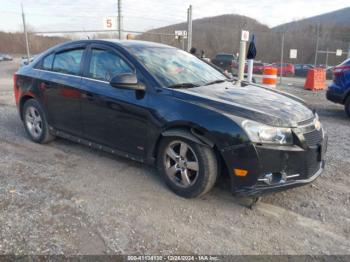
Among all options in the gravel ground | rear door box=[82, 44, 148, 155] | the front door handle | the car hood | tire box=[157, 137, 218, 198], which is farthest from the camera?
the front door handle

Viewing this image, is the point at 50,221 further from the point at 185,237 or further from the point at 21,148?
the point at 21,148

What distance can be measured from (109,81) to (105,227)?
73.3 inches

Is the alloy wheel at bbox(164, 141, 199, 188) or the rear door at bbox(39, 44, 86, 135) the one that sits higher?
the rear door at bbox(39, 44, 86, 135)

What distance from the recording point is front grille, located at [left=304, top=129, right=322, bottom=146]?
3.32m

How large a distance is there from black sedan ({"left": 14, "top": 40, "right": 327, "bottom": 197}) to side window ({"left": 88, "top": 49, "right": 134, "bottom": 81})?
14 millimetres

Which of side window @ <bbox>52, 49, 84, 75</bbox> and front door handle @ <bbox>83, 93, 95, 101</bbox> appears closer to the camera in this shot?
front door handle @ <bbox>83, 93, 95, 101</bbox>

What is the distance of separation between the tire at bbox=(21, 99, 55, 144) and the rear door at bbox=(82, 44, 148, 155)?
40.3 inches

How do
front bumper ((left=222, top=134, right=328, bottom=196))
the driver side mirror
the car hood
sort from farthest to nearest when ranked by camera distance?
the driver side mirror < the car hood < front bumper ((left=222, top=134, right=328, bottom=196))

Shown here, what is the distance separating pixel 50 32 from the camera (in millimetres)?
18125

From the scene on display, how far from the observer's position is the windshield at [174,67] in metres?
3.93

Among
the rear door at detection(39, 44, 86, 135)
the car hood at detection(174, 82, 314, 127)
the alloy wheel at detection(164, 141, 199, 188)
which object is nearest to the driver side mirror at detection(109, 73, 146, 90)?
the car hood at detection(174, 82, 314, 127)

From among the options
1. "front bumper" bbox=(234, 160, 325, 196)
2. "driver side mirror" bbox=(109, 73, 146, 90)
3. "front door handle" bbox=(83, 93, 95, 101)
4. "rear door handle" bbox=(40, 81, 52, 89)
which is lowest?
"front bumper" bbox=(234, 160, 325, 196)

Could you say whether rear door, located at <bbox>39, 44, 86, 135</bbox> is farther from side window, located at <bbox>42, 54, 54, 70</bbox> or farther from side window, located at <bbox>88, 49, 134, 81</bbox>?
side window, located at <bbox>88, 49, 134, 81</bbox>

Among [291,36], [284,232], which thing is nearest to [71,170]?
[284,232]
